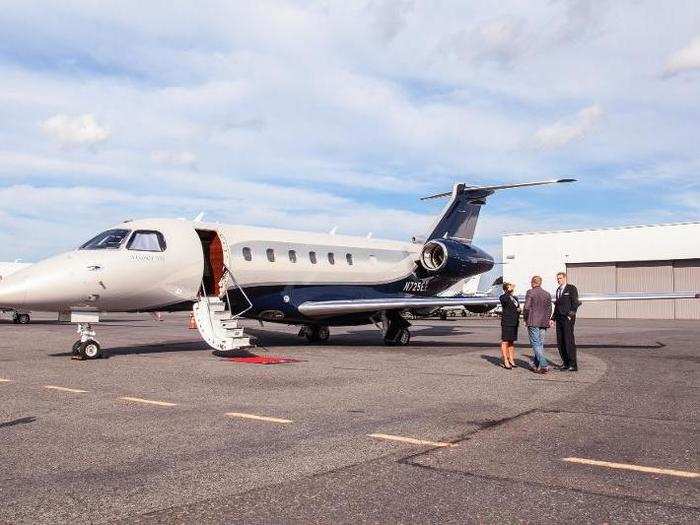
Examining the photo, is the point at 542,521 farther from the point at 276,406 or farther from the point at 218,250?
the point at 218,250

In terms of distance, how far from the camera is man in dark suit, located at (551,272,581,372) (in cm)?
1281

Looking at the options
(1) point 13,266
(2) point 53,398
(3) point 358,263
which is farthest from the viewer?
(1) point 13,266

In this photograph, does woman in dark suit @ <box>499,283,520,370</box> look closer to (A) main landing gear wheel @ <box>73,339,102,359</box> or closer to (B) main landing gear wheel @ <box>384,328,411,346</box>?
(B) main landing gear wheel @ <box>384,328,411,346</box>

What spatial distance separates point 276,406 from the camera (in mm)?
8695

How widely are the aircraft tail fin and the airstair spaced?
10748mm

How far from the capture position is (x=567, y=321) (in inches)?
508

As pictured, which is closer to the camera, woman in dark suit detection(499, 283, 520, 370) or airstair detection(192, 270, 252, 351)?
woman in dark suit detection(499, 283, 520, 370)

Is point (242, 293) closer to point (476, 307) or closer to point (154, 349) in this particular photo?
point (154, 349)

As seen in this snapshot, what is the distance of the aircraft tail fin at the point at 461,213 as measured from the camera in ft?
81.1

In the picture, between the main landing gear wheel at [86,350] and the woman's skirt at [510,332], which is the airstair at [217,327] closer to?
the main landing gear wheel at [86,350]

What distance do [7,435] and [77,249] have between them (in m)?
8.53

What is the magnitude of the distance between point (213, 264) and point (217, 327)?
8.58 ft

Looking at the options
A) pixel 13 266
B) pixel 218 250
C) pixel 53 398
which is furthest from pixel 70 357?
pixel 13 266

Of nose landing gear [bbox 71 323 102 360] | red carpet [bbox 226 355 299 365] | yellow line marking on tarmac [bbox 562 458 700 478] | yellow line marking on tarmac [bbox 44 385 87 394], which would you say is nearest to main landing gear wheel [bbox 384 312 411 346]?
red carpet [bbox 226 355 299 365]
